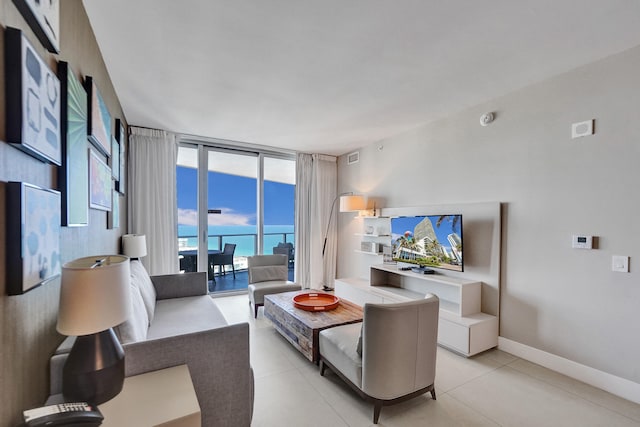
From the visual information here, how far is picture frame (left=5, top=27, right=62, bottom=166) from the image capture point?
937mm

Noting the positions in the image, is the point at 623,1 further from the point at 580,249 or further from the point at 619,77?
the point at 580,249

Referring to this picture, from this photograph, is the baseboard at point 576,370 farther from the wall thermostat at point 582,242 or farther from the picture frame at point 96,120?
the picture frame at point 96,120

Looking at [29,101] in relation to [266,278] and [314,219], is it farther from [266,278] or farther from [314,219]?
[314,219]

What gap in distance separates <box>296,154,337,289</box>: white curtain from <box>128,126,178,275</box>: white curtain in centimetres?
211

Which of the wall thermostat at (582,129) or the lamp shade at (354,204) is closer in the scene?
the wall thermostat at (582,129)

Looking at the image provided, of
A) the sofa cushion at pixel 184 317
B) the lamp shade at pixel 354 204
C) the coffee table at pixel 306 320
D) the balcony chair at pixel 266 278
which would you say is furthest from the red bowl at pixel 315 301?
the lamp shade at pixel 354 204

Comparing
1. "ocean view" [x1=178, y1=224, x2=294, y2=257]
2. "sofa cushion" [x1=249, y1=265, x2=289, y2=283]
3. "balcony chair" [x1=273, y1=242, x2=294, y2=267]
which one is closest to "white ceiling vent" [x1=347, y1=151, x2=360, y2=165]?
"ocean view" [x1=178, y1=224, x2=294, y2=257]

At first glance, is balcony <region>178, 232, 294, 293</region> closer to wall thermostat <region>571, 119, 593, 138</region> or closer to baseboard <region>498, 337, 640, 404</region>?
baseboard <region>498, 337, 640, 404</region>

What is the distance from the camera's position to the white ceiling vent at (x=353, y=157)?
5.17 meters

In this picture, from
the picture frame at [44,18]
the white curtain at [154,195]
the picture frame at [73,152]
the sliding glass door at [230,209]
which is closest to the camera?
the picture frame at [44,18]

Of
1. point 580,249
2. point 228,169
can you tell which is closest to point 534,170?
point 580,249

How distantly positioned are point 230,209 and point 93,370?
423 centimetres

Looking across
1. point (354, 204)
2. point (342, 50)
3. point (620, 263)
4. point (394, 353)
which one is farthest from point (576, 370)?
point (342, 50)

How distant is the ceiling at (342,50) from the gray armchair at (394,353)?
188cm
